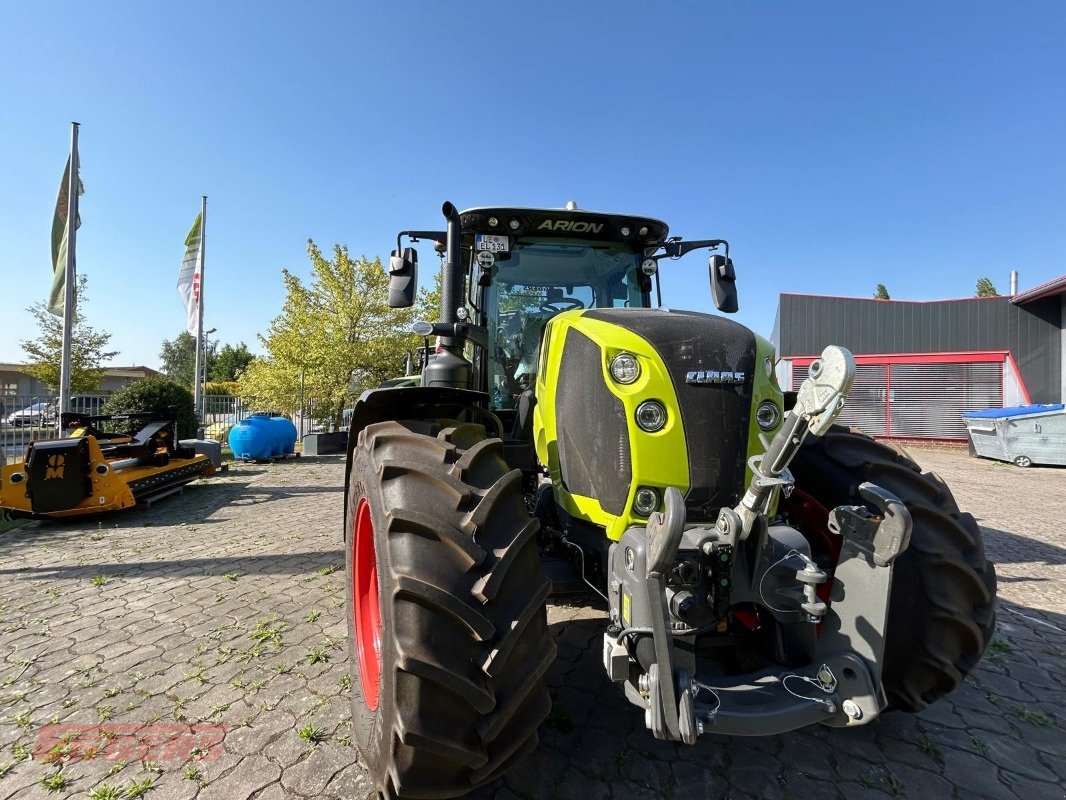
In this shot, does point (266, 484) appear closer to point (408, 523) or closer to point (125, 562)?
point (125, 562)

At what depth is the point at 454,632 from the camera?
152 centimetres

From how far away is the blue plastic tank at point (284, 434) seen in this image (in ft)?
38.3

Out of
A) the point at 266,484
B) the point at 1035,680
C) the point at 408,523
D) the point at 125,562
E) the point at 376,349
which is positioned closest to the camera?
the point at 408,523

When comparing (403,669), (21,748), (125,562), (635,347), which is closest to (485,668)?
(403,669)

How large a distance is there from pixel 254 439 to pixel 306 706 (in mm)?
10028

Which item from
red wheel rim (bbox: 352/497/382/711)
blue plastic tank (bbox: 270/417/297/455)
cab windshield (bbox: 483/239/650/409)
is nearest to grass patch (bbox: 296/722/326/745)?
red wheel rim (bbox: 352/497/382/711)

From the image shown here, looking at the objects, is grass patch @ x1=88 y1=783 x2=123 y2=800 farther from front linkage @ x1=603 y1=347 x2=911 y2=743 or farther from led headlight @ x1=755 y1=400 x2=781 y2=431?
led headlight @ x1=755 y1=400 x2=781 y2=431

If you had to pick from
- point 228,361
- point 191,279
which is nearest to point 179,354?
point 228,361

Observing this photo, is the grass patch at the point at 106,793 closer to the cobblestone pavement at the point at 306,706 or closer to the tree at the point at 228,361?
the cobblestone pavement at the point at 306,706

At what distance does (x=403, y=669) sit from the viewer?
1.45 metres

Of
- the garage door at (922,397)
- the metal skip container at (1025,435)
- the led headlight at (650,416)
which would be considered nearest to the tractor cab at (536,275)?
the led headlight at (650,416)

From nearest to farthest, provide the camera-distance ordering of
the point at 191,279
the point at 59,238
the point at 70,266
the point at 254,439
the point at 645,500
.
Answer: the point at 645,500
the point at 70,266
the point at 59,238
the point at 254,439
the point at 191,279

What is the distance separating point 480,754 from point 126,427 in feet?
38.7

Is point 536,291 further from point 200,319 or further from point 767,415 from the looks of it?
→ point 200,319
